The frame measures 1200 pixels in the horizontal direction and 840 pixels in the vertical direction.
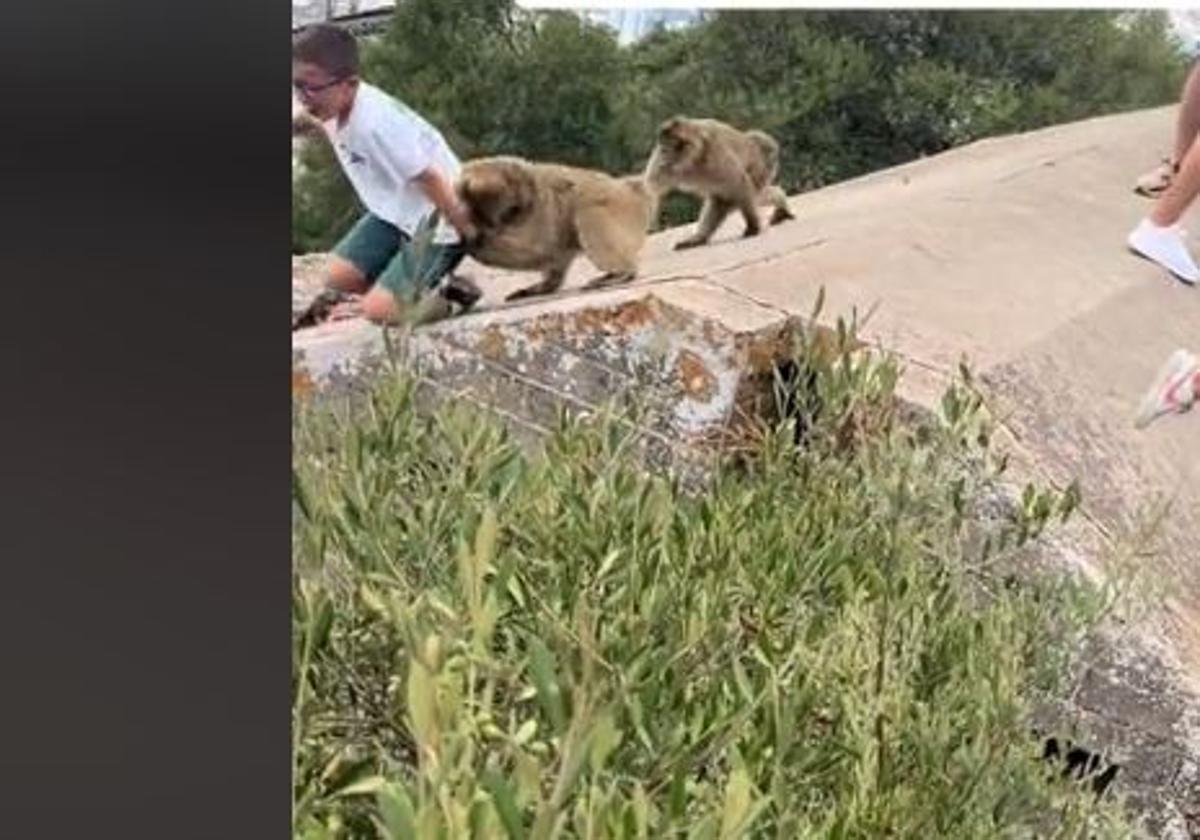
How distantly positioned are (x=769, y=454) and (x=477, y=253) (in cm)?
33

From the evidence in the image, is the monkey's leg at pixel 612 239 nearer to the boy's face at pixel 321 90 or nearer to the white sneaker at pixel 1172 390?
the boy's face at pixel 321 90

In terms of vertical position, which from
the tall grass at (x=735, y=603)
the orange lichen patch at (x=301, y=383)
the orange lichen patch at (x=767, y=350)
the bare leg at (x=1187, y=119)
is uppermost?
the bare leg at (x=1187, y=119)

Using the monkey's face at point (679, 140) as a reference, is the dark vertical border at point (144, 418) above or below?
below

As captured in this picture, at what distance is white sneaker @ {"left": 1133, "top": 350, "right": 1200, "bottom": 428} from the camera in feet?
6.13

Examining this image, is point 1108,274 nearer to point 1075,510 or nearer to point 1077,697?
point 1075,510

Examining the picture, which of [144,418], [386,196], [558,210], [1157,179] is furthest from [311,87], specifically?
[1157,179]

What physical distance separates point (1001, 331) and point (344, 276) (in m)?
0.60

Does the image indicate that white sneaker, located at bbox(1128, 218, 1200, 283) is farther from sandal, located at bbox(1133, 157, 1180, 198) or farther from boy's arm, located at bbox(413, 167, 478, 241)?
boy's arm, located at bbox(413, 167, 478, 241)

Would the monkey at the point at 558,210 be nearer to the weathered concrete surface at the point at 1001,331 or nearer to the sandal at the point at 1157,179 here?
the weathered concrete surface at the point at 1001,331

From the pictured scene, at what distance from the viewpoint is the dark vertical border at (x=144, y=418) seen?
1909mm

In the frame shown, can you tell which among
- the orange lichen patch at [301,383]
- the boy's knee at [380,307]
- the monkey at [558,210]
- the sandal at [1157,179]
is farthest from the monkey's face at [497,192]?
the sandal at [1157,179]

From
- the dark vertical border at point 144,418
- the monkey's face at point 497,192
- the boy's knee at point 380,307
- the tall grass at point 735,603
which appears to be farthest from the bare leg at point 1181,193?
the dark vertical border at point 144,418

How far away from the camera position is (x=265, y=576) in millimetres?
1943

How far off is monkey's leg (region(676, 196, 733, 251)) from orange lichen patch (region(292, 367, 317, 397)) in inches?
14.2
